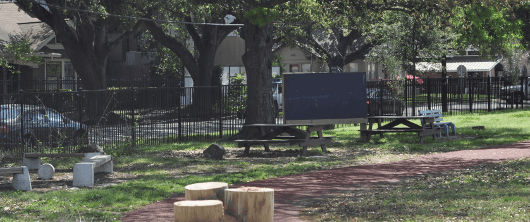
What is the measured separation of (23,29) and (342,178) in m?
27.6

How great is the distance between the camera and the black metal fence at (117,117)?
14.7 m

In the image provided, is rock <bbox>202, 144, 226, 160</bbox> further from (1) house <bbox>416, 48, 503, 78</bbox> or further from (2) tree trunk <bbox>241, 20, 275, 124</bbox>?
(1) house <bbox>416, 48, 503, 78</bbox>

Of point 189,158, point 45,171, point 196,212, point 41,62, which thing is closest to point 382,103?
point 189,158

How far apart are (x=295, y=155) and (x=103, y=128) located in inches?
202

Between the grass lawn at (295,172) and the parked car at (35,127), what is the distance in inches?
26.6

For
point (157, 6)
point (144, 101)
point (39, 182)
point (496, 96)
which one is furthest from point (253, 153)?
point (496, 96)

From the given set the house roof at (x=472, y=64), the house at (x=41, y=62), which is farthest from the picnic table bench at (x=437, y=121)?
the house roof at (x=472, y=64)

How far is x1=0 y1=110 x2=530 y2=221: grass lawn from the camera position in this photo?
757 cm

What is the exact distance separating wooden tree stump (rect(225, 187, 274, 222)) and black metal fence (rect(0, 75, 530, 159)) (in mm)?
9576

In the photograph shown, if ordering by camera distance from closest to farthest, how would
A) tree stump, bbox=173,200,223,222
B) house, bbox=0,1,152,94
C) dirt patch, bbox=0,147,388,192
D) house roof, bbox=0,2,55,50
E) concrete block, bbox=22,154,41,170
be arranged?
tree stump, bbox=173,200,223,222, dirt patch, bbox=0,147,388,192, concrete block, bbox=22,154,41,170, house, bbox=0,1,152,94, house roof, bbox=0,2,55,50

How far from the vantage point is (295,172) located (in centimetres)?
1148

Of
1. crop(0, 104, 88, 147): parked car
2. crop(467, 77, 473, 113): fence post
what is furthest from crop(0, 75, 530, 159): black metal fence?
crop(467, 77, 473, 113): fence post

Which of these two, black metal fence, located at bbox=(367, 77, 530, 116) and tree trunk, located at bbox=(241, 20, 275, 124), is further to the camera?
black metal fence, located at bbox=(367, 77, 530, 116)

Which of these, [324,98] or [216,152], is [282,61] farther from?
[216,152]
